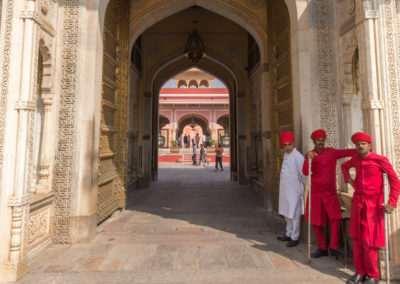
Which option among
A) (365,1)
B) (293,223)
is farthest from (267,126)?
(365,1)

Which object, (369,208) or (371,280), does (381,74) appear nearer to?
(369,208)

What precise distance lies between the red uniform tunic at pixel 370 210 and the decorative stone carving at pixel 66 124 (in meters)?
2.98

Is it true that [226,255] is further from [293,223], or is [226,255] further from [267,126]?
[267,126]

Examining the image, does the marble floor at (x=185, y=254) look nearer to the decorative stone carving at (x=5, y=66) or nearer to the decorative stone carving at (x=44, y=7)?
the decorative stone carving at (x=5, y=66)

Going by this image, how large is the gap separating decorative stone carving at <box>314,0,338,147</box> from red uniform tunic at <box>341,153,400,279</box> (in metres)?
0.99

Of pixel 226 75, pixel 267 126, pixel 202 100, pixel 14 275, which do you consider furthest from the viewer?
pixel 202 100

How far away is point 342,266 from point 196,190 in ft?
13.9

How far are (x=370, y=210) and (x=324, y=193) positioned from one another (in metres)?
0.48

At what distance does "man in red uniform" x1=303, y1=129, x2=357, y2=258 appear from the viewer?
238cm

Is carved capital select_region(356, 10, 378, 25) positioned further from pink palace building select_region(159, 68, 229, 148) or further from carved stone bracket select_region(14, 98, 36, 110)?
pink palace building select_region(159, 68, 229, 148)

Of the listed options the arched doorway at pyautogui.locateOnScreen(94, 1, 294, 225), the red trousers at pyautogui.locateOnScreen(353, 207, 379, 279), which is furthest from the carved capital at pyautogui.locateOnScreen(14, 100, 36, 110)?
the arched doorway at pyautogui.locateOnScreen(94, 1, 294, 225)

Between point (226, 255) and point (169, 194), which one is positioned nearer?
point (226, 255)

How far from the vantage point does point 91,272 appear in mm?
2189

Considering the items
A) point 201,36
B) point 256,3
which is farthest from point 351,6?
point 201,36
